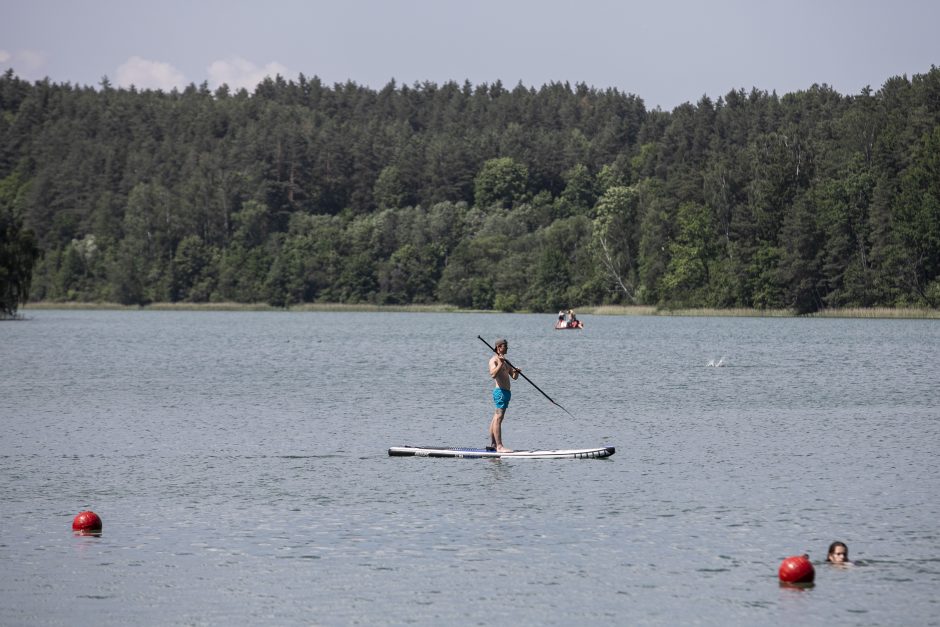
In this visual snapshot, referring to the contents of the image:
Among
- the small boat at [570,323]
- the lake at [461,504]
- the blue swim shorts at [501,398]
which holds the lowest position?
the lake at [461,504]

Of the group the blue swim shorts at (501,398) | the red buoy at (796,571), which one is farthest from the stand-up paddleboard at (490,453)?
the red buoy at (796,571)

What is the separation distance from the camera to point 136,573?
1808cm

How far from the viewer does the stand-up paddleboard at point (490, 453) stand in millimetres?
28594

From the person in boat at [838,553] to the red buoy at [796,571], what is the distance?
37.4 inches

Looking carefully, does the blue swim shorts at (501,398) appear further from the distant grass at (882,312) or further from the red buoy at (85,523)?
the distant grass at (882,312)

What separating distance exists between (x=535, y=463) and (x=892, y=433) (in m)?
11.5

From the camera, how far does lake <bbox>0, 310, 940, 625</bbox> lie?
1672 cm

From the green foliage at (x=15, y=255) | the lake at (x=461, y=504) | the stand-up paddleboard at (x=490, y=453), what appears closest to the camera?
the lake at (x=461, y=504)

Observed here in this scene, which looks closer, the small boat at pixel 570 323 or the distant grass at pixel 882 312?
the small boat at pixel 570 323

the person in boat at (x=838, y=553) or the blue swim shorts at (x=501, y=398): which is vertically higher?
the blue swim shorts at (x=501, y=398)

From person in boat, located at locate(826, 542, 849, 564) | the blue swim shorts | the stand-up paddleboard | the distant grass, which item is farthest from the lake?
the distant grass

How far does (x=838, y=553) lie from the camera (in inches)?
720

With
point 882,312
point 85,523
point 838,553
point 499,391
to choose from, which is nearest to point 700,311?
point 882,312

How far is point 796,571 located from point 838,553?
1.26 metres
